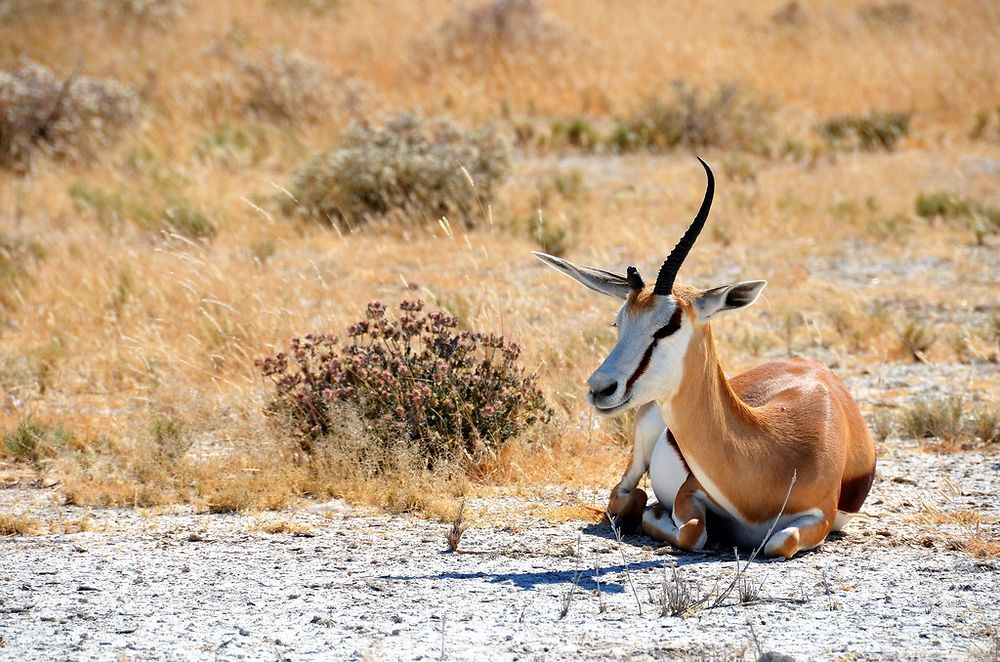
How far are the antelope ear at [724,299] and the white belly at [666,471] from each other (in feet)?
3.07

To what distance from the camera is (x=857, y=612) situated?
203 inches

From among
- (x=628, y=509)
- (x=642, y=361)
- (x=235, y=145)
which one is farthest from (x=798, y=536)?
(x=235, y=145)

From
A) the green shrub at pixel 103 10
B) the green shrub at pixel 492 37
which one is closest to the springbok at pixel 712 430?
the green shrub at pixel 492 37

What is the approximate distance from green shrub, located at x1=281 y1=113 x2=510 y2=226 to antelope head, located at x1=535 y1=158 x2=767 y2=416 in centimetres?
789

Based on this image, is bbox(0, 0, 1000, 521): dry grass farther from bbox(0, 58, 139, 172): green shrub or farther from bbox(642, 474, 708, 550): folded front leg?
bbox(642, 474, 708, 550): folded front leg

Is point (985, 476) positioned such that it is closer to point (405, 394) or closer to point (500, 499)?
point (500, 499)

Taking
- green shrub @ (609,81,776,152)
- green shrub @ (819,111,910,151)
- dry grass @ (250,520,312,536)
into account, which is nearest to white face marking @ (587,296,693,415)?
dry grass @ (250,520,312,536)

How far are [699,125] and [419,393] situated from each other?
1186 cm

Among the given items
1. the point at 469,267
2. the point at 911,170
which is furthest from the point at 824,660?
the point at 911,170

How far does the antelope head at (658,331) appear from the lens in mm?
5273

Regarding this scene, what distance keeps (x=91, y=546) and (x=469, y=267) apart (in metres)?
6.42

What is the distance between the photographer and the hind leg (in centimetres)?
565

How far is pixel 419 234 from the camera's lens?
43.9 ft

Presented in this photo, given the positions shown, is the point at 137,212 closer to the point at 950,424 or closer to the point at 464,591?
the point at 950,424
